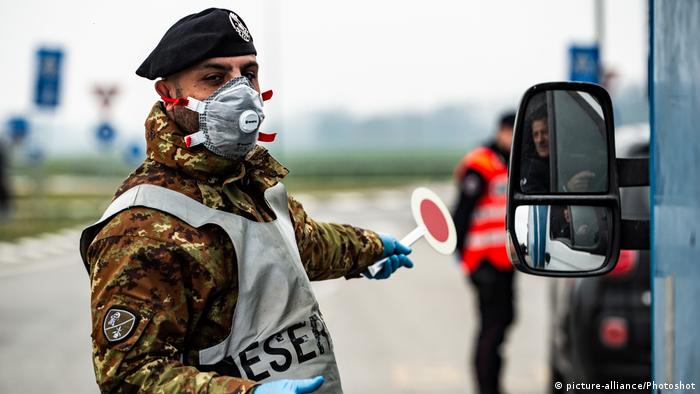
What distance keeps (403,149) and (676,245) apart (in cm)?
11771

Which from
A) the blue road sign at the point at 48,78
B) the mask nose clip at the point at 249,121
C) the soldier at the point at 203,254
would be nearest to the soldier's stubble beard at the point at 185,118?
the soldier at the point at 203,254

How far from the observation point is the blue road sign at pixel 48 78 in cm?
1742

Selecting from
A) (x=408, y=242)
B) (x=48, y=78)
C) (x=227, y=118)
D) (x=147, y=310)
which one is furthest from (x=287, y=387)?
(x=48, y=78)

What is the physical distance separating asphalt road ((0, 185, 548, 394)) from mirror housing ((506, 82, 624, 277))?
4.81m

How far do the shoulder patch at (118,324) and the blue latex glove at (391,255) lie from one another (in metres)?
1.01

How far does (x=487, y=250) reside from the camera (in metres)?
6.34

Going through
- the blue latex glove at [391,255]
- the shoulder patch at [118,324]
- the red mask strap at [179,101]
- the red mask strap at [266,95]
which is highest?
the red mask strap at [266,95]

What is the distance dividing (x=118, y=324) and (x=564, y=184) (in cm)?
100

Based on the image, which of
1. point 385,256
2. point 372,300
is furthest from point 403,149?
point 385,256

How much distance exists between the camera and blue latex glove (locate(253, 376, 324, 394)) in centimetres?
199

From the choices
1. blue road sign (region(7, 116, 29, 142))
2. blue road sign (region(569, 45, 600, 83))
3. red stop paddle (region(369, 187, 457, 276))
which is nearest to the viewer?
red stop paddle (region(369, 187, 457, 276))

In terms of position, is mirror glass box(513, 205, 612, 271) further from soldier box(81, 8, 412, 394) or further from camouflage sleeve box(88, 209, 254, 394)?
camouflage sleeve box(88, 209, 254, 394)

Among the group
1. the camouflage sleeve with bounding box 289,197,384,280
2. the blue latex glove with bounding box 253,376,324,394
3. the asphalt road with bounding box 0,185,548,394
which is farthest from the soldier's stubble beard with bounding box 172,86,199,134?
the asphalt road with bounding box 0,185,548,394

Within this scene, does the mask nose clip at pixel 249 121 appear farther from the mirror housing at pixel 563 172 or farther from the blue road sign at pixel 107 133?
the blue road sign at pixel 107 133
